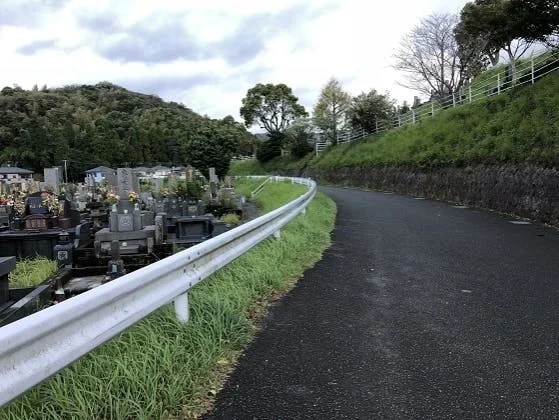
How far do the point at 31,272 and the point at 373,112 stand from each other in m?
37.2

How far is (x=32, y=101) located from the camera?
97438mm

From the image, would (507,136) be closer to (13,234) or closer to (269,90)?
(13,234)

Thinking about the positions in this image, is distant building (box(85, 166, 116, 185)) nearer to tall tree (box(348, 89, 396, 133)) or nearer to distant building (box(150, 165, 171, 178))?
distant building (box(150, 165, 171, 178))

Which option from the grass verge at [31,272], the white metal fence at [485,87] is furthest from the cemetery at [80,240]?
the white metal fence at [485,87]

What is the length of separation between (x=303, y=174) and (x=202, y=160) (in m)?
11.3

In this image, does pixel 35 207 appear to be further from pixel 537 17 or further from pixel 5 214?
pixel 537 17

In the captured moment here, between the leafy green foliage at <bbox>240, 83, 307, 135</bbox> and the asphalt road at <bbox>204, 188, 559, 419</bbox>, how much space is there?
65353 millimetres

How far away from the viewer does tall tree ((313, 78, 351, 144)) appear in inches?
2085

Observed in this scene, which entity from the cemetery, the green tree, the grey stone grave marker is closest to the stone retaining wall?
the cemetery

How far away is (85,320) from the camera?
8.74 ft

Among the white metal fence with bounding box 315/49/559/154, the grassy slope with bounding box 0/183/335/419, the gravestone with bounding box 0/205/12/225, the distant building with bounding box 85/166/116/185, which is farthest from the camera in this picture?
the distant building with bounding box 85/166/116/185

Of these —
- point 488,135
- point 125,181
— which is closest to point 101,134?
point 125,181

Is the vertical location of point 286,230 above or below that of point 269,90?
below

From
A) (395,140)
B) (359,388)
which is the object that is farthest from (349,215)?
(395,140)
